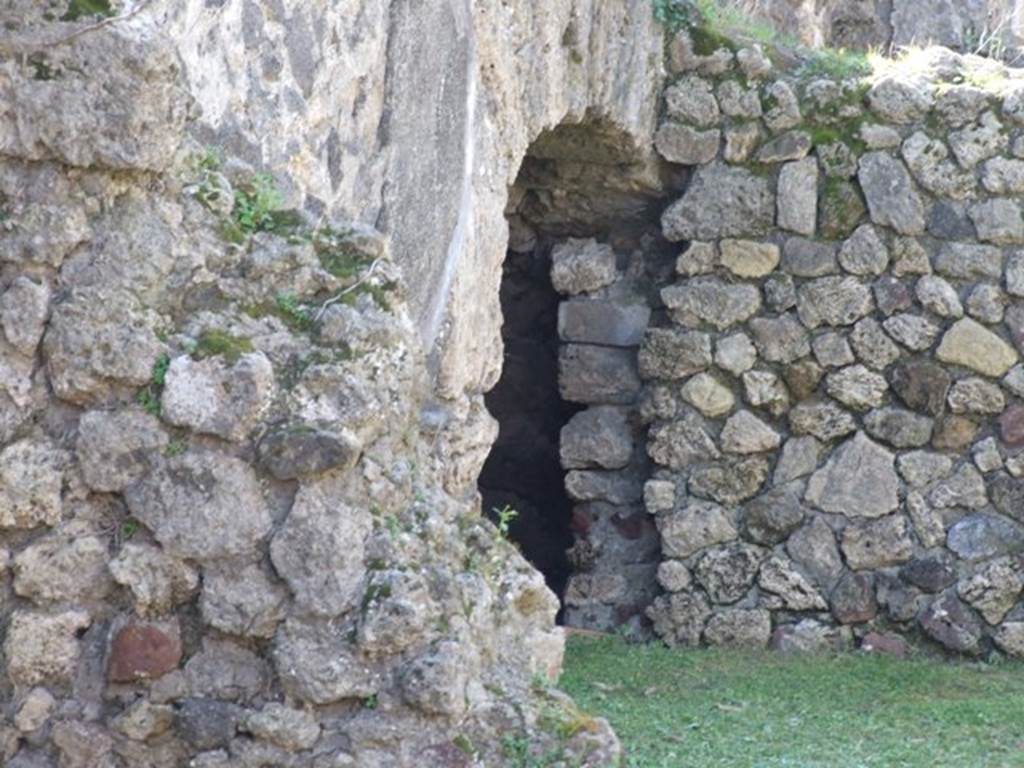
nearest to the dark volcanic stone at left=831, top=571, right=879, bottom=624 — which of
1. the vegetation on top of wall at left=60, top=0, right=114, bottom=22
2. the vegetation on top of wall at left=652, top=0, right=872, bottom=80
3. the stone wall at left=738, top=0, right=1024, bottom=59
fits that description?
the vegetation on top of wall at left=652, top=0, right=872, bottom=80

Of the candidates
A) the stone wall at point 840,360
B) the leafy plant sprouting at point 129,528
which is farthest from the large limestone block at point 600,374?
the leafy plant sprouting at point 129,528

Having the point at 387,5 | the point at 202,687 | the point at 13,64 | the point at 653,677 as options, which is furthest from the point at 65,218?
the point at 653,677

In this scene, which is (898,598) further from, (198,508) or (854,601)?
(198,508)

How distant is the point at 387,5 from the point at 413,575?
55.4 inches

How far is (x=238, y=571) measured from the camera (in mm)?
2883

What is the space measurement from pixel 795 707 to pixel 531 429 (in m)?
2.34

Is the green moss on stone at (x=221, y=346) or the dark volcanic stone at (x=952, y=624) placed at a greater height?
the green moss on stone at (x=221, y=346)

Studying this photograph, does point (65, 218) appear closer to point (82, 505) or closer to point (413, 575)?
point (82, 505)

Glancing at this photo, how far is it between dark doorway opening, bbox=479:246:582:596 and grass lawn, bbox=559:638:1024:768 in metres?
1.01

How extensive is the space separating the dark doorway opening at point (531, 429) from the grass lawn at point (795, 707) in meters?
1.01

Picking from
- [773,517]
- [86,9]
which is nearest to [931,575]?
[773,517]

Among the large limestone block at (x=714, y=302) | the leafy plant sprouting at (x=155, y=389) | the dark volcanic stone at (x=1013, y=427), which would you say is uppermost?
the large limestone block at (x=714, y=302)

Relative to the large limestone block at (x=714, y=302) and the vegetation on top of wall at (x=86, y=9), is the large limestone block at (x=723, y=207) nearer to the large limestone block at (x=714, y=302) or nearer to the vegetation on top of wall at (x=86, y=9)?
the large limestone block at (x=714, y=302)

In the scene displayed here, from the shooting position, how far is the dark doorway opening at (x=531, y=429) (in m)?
7.10
